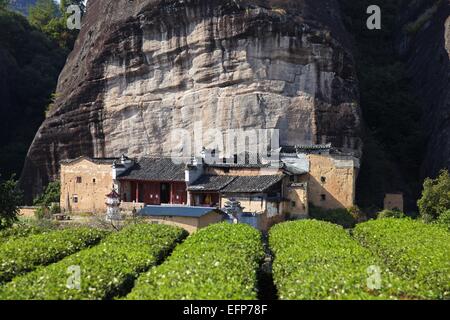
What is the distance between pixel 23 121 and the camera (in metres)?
49.2

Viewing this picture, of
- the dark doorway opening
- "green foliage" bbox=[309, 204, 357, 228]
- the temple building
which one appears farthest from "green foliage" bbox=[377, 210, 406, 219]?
the dark doorway opening

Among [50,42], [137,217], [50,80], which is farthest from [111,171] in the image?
[50,42]

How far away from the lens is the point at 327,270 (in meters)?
14.5

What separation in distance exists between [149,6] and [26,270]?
24.5 meters

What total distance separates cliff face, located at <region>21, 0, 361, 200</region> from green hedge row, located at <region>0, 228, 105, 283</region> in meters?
16.5

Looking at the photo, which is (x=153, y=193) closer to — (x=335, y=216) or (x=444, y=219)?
(x=335, y=216)

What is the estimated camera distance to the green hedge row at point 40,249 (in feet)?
53.0

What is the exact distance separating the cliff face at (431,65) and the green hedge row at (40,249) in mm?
23749

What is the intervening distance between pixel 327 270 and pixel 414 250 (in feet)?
14.7

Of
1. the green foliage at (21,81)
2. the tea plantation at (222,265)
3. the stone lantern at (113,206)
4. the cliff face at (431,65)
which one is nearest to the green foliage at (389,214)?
the cliff face at (431,65)

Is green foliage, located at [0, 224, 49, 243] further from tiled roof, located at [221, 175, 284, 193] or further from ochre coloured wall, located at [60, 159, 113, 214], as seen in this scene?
ochre coloured wall, located at [60, 159, 113, 214]

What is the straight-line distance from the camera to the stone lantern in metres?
30.7

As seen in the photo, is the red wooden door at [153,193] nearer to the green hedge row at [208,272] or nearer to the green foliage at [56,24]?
the green hedge row at [208,272]

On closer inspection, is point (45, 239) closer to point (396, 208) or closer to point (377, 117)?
point (396, 208)
